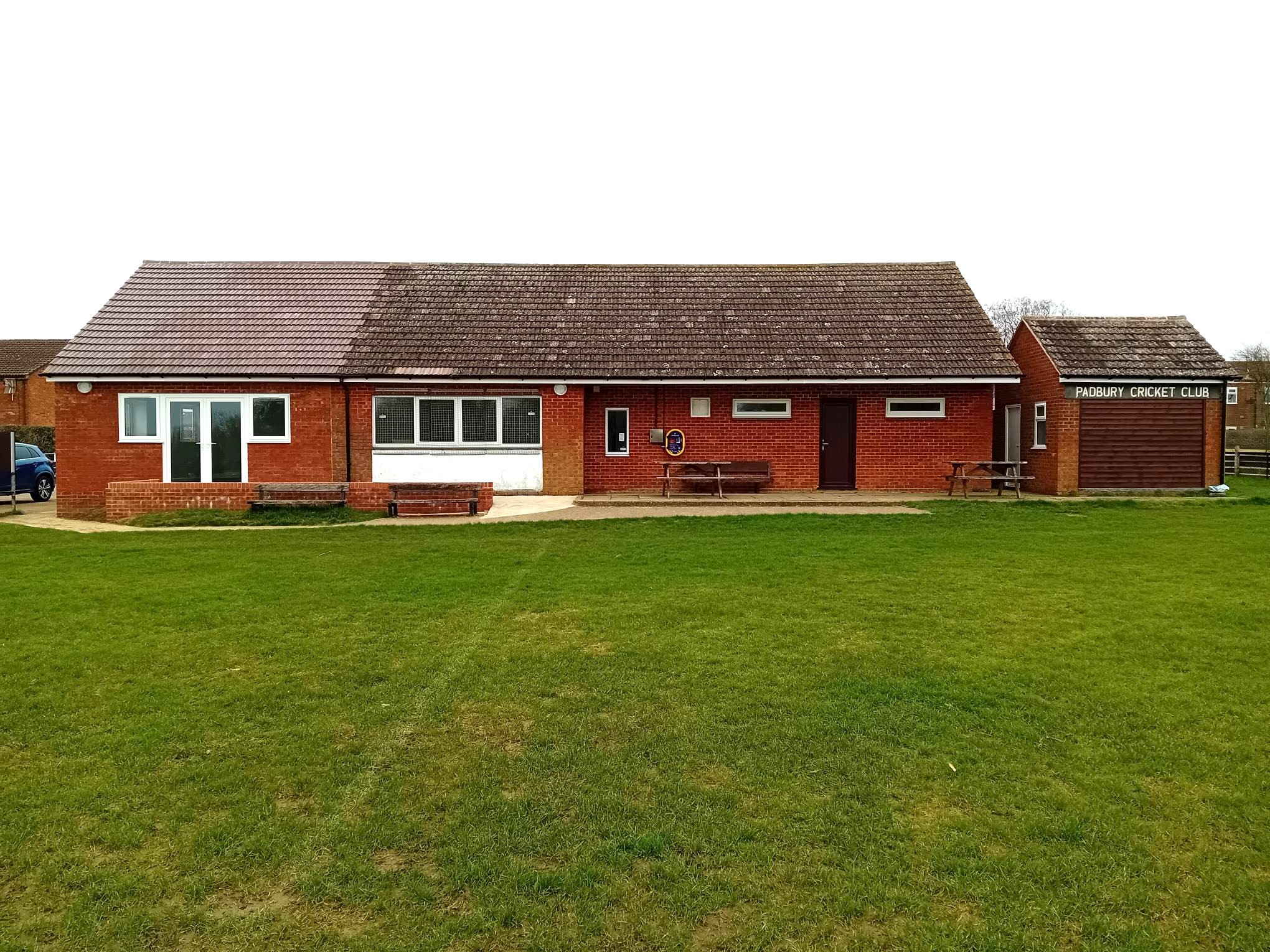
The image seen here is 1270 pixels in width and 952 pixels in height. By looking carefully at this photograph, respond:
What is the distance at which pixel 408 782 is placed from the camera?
410 centimetres

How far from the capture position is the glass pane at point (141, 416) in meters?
18.6

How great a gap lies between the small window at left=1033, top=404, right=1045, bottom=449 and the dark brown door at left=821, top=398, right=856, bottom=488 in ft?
14.3

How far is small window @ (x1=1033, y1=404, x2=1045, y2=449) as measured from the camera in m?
20.2

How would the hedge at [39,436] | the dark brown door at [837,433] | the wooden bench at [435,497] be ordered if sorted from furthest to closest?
the hedge at [39,436] → the dark brown door at [837,433] → the wooden bench at [435,497]

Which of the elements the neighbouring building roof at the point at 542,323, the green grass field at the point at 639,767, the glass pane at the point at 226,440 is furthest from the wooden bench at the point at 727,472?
the green grass field at the point at 639,767

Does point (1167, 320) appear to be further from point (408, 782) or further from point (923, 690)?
point (408, 782)

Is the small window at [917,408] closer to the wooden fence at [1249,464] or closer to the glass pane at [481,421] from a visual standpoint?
the glass pane at [481,421]

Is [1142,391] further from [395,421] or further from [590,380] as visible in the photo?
[395,421]

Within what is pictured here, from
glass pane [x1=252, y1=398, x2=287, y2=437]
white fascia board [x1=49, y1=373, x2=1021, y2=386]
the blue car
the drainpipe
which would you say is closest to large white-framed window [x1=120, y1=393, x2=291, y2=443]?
glass pane [x1=252, y1=398, x2=287, y2=437]

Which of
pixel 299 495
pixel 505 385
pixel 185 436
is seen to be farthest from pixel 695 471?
pixel 185 436

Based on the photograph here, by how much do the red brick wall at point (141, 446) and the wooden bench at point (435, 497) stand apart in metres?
3.48

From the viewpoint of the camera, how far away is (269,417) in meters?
18.8

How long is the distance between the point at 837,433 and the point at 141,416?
15181mm

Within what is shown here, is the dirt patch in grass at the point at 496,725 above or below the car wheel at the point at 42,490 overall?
below
